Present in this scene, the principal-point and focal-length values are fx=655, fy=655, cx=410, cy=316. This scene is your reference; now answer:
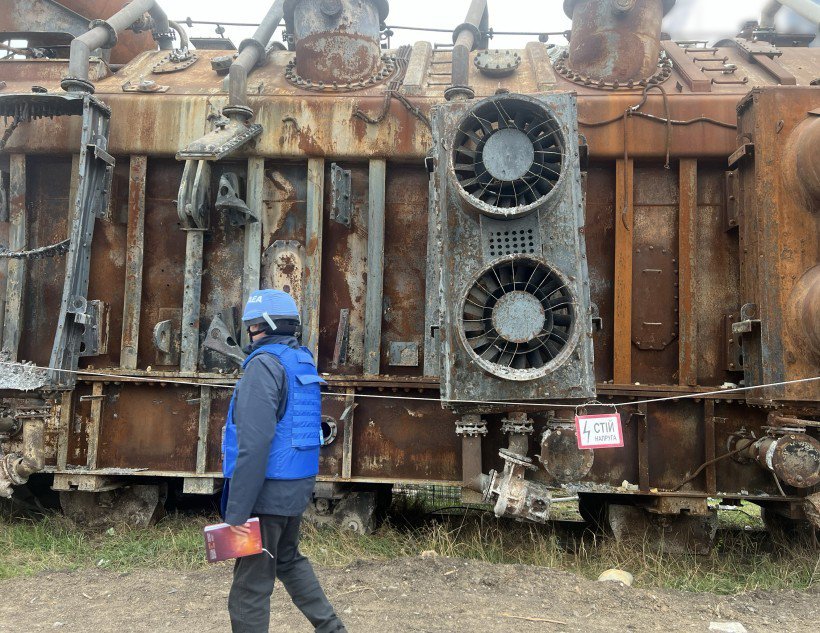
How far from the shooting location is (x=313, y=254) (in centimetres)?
539

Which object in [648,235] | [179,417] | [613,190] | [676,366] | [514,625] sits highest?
[613,190]

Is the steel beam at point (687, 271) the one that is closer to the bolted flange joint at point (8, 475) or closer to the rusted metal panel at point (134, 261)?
the rusted metal panel at point (134, 261)

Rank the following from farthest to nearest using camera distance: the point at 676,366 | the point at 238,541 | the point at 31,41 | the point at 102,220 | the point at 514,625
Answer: the point at 31,41 → the point at 102,220 → the point at 676,366 → the point at 514,625 → the point at 238,541

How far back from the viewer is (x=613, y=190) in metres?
5.38

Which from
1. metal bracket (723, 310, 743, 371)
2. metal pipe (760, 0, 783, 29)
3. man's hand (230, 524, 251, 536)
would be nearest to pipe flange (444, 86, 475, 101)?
metal bracket (723, 310, 743, 371)

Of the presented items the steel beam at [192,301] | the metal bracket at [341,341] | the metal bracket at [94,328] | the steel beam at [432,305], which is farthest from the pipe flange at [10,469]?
the steel beam at [432,305]

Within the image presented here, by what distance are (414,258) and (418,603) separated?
8.75 ft

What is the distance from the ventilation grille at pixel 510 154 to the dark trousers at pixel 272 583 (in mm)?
2347

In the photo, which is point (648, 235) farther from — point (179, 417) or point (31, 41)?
point (31, 41)

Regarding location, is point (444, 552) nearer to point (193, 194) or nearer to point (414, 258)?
point (414, 258)

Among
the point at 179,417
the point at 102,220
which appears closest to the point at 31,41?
the point at 102,220

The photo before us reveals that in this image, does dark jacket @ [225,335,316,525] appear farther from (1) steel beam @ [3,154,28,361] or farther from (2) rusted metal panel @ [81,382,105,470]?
(1) steel beam @ [3,154,28,361]

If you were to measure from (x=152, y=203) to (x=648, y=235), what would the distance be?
4.22 metres

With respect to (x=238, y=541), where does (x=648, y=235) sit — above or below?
above
